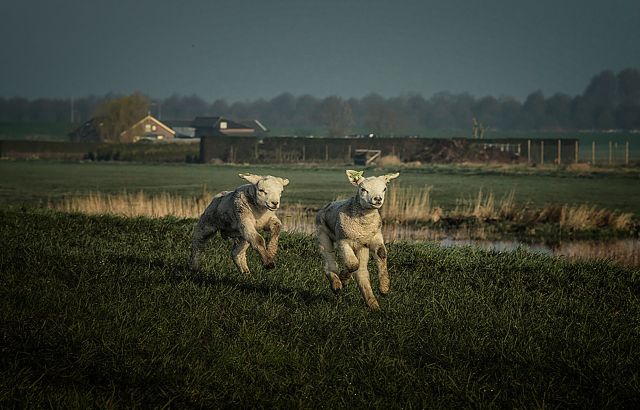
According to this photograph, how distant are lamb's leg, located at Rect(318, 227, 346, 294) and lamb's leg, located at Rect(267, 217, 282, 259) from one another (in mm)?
851

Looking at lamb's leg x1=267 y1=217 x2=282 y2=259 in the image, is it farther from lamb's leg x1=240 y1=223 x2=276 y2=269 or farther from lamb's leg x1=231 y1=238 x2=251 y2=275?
lamb's leg x1=231 y1=238 x2=251 y2=275

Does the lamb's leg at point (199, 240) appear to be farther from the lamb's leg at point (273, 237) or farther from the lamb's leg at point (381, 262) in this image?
the lamb's leg at point (381, 262)

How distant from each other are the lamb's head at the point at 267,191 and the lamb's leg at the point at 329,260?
2.55ft

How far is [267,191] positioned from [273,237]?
2.18ft

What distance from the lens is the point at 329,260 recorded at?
1209 cm

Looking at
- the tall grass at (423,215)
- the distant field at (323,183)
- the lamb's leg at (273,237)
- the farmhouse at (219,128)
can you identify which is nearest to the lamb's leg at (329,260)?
the lamb's leg at (273,237)

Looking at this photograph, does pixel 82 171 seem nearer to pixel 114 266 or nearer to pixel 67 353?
pixel 114 266

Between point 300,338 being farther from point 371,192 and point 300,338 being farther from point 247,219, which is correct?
point 247,219

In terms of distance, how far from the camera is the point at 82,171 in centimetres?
6600

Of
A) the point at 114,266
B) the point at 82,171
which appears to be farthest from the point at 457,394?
the point at 82,171

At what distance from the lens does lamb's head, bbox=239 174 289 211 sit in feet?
42.2

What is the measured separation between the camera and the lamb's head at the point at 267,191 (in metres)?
12.9

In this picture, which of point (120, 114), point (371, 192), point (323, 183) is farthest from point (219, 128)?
point (371, 192)

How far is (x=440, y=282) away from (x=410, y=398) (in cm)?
632
